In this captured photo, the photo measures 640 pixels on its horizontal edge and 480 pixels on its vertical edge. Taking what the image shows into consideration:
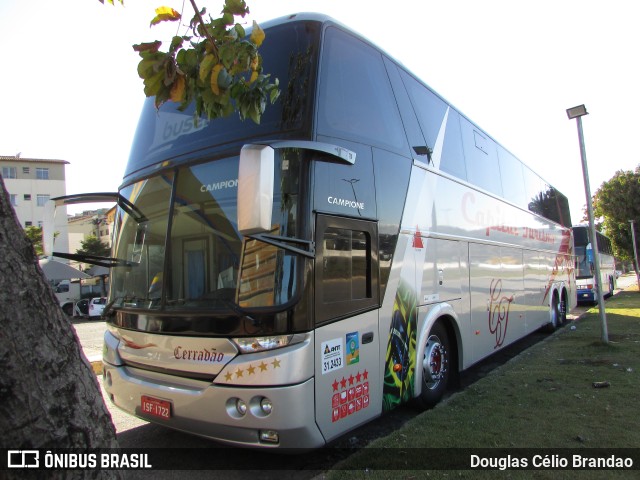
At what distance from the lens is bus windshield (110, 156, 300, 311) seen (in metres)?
3.48

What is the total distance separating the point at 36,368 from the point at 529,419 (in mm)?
4600

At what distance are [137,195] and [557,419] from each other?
195 inches

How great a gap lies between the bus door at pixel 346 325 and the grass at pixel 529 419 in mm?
390

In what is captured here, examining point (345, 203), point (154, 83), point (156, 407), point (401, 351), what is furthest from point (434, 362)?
point (154, 83)

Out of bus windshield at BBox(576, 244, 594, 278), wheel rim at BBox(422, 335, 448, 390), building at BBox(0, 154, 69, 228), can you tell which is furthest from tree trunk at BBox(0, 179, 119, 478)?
building at BBox(0, 154, 69, 228)

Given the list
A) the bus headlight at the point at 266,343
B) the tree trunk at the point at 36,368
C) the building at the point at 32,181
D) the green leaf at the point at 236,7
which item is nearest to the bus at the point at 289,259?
the bus headlight at the point at 266,343

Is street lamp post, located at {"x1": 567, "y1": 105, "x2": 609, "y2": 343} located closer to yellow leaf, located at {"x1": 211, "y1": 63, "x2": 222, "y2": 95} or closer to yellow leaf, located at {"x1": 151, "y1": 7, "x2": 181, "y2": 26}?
yellow leaf, located at {"x1": 211, "y1": 63, "x2": 222, "y2": 95}

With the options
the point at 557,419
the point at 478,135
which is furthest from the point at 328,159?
the point at 478,135

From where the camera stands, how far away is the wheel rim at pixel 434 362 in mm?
5211

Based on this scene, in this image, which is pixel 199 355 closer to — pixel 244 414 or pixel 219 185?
pixel 244 414

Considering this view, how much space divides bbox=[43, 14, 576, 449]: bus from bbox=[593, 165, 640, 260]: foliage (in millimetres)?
29365

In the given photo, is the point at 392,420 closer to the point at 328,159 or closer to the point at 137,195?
the point at 328,159

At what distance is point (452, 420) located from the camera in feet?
15.0

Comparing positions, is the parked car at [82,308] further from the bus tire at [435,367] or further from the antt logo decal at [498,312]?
the bus tire at [435,367]
